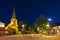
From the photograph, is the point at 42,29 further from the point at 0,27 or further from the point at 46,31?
the point at 0,27

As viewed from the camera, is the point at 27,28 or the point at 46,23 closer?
the point at 46,23

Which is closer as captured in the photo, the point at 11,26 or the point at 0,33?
the point at 0,33

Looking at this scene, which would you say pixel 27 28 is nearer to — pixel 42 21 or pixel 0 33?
pixel 42 21

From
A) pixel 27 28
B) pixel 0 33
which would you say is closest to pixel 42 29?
pixel 27 28

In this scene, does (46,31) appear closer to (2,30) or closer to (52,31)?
(52,31)

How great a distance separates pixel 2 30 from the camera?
50.4 meters

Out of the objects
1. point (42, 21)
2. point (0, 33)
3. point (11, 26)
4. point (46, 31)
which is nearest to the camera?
point (0, 33)

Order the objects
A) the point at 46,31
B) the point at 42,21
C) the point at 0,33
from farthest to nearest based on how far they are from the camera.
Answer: the point at 42,21 < the point at 46,31 < the point at 0,33

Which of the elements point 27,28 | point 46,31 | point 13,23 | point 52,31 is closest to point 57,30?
point 52,31

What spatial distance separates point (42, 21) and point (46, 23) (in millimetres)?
1911

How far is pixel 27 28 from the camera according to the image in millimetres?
85000

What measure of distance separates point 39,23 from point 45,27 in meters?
3.73

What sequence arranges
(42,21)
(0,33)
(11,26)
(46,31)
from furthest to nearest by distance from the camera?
(11,26), (42,21), (46,31), (0,33)

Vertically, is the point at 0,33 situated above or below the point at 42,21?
below
